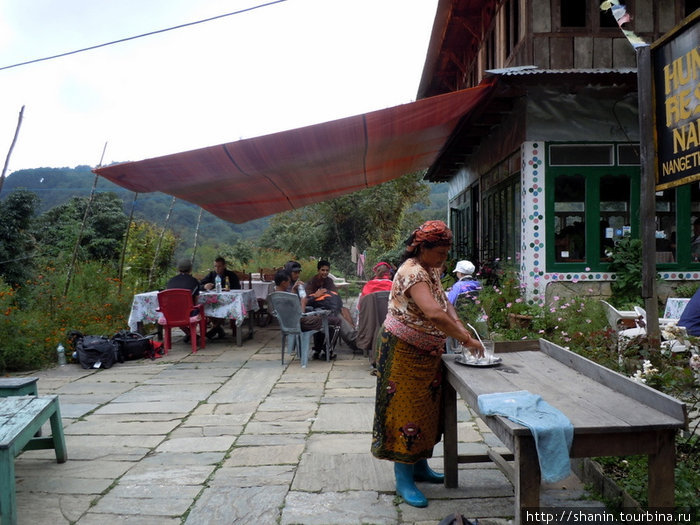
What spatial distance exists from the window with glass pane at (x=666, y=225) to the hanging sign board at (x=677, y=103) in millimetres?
4644

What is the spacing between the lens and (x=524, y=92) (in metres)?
7.11

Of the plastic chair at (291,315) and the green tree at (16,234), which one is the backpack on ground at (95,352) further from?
the green tree at (16,234)

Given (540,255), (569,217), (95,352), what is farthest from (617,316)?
(95,352)

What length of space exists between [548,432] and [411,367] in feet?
3.56

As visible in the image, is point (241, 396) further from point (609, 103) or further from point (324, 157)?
point (609, 103)

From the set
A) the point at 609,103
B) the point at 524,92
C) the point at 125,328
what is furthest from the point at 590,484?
the point at 125,328

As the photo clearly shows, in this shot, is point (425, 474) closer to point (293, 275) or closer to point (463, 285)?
point (463, 285)

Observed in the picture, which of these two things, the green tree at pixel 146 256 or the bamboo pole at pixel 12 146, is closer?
the bamboo pole at pixel 12 146

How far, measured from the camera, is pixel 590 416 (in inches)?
83.4

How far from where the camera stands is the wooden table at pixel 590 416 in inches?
79.5

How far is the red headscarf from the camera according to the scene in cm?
294

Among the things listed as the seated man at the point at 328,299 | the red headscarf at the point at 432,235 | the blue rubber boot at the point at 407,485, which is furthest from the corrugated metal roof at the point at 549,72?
the blue rubber boot at the point at 407,485

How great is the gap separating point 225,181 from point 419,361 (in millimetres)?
5592

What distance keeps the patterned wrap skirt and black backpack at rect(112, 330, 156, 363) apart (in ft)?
17.2
